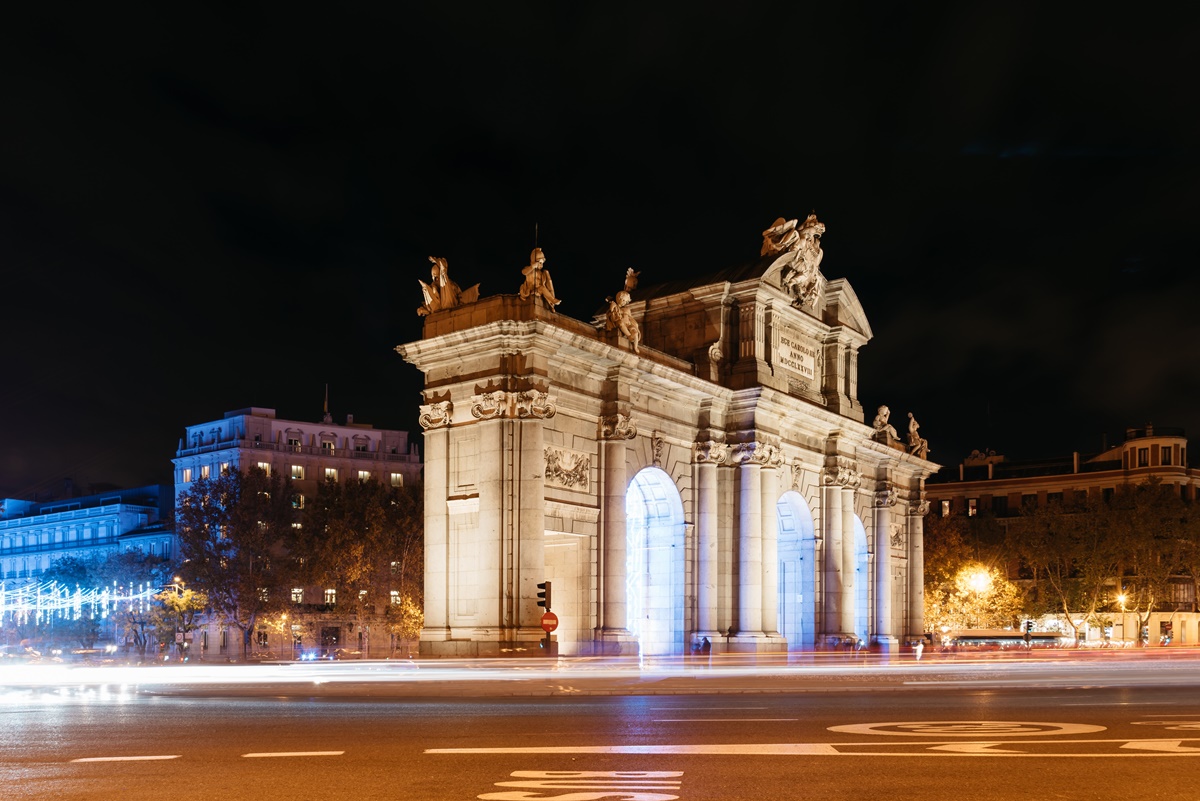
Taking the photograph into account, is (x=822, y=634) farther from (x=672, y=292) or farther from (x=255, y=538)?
(x=255, y=538)

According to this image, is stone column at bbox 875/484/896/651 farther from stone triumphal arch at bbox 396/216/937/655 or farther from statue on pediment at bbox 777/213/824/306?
statue on pediment at bbox 777/213/824/306

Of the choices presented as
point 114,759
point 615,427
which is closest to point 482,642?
point 615,427

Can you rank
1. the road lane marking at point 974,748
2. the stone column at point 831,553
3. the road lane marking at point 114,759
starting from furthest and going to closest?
the stone column at point 831,553
the road lane marking at point 974,748
the road lane marking at point 114,759

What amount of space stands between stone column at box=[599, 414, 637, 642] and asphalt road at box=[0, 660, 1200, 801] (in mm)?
17620

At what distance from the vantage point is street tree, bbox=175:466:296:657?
82750mm

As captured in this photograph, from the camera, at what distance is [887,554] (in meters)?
75.2

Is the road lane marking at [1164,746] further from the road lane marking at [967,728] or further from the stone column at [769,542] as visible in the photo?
the stone column at [769,542]

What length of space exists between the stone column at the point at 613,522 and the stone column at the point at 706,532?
5.73 m

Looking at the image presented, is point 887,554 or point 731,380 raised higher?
point 731,380

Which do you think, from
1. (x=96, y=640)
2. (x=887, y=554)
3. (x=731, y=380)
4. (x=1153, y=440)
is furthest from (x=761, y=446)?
(x=96, y=640)

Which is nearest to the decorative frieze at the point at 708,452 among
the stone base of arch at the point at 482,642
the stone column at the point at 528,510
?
the stone column at the point at 528,510

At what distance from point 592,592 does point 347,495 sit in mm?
42779

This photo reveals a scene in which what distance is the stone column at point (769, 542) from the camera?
57.5m

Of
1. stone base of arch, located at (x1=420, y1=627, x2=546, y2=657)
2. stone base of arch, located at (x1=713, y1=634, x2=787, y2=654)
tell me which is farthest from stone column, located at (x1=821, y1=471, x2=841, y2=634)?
stone base of arch, located at (x1=420, y1=627, x2=546, y2=657)
